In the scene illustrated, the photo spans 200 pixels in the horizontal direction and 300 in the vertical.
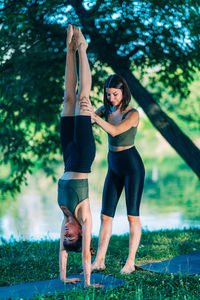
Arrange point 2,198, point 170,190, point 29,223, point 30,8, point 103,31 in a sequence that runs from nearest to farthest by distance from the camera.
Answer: point 30,8, point 103,31, point 29,223, point 2,198, point 170,190

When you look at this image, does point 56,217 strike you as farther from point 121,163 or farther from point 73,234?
point 73,234

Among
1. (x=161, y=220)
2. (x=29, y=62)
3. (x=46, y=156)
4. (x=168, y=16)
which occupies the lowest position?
(x=161, y=220)

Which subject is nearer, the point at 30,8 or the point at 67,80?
the point at 67,80

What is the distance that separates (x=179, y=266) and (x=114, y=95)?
2244 millimetres

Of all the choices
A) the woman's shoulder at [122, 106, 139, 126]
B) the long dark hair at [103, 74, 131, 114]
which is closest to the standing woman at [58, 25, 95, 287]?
the long dark hair at [103, 74, 131, 114]

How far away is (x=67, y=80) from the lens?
4.22m

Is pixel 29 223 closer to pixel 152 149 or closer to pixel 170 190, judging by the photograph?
pixel 170 190

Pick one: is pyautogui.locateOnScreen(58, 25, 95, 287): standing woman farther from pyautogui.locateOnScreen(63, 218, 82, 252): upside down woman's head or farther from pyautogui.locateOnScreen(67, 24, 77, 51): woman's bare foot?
pyautogui.locateOnScreen(67, 24, 77, 51): woman's bare foot

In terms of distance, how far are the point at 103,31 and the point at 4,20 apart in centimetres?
181

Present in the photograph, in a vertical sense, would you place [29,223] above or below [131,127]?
below

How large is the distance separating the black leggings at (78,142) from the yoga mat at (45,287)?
119cm

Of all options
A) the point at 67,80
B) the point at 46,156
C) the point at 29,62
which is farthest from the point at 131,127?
the point at 46,156

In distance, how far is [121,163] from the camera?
5012 millimetres

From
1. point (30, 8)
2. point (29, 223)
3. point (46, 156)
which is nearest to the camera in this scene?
point (30, 8)
